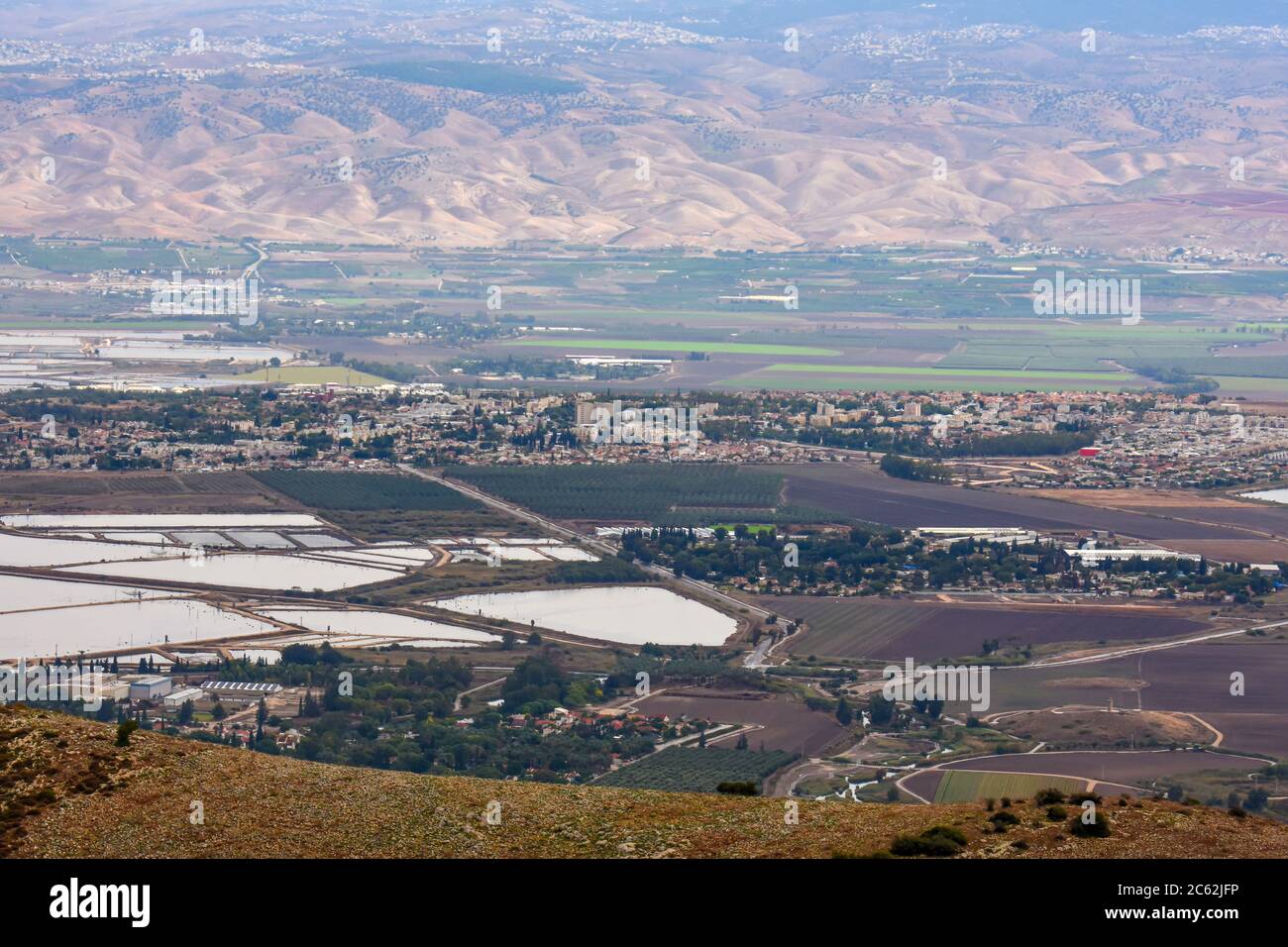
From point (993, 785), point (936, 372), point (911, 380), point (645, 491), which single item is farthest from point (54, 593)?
point (936, 372)

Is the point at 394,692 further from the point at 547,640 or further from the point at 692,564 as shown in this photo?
the point at 692,564

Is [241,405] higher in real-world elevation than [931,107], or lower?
lower

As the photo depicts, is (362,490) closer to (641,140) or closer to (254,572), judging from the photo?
(254,572)

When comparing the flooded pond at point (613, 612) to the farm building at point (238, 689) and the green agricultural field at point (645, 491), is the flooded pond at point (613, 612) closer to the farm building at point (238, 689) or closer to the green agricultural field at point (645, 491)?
the farm building at point (238, 689)

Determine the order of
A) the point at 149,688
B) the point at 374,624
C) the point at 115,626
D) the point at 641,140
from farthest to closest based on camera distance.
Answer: the point at 641,140, the point at 374,624, the point at 115,626, the point at 149,688

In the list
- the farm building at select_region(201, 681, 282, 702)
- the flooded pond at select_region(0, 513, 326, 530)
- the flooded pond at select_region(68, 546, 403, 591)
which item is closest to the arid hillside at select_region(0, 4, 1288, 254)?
the flooded pond at select_region(0, 513, 326, 530)

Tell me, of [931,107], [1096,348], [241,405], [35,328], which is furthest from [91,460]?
[931,107]

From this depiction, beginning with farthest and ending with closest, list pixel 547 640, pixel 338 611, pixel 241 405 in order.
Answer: pixel 241 405
pixel 338 611
pixel 547 640
